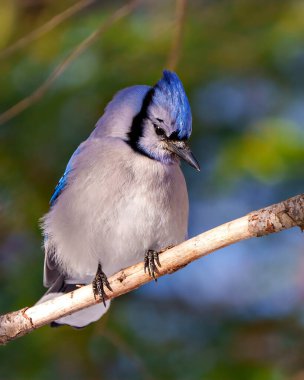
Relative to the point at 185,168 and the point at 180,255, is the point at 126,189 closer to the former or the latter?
the point at 180,255

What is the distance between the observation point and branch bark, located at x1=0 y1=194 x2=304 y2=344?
278 centimetres

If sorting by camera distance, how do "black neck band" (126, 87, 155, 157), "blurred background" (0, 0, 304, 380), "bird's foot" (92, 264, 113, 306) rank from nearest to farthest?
"bird's foot" (92, 264, 113, 306)
"black neck band" (126, 87, 155, 157)
"blurred background" (0, 0, 304, 380)

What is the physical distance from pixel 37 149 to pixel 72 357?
126cm

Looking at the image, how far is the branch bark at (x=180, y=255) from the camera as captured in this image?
278 cm

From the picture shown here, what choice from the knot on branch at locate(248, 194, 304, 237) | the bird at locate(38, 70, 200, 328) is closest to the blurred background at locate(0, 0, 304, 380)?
the bird at locate(38, 70, 200, 328)

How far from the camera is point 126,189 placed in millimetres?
3867

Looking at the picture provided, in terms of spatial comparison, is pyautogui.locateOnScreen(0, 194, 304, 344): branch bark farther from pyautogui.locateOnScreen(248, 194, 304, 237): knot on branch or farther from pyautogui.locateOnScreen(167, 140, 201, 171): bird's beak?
pyautogui.locateOnScreen(167, 140, 201, 171): bird's beak

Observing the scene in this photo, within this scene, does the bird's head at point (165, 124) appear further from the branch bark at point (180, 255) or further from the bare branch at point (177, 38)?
the branch bark at point (180, 255)

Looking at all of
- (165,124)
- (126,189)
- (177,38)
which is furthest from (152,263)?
(177,38)

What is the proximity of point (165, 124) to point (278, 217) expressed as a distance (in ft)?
3.52

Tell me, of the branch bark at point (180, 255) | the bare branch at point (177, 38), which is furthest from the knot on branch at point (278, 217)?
the bare branch at point (177, 38)

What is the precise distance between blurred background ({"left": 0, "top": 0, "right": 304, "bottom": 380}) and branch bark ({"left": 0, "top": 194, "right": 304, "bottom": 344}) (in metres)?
1.32

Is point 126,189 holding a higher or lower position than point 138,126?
lower

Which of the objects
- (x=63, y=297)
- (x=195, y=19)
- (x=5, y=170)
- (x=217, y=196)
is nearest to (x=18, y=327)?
(x=63, y=297)
